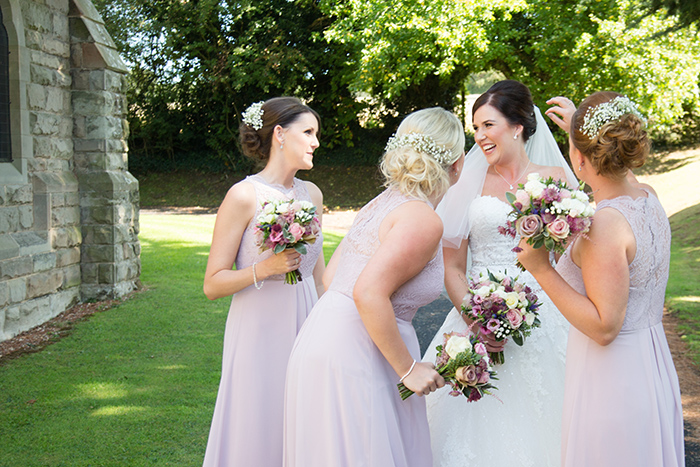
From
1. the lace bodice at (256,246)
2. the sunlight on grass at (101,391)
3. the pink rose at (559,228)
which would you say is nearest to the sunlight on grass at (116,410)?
the sunlight on grass at (101,391)

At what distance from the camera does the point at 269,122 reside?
377 centimetres

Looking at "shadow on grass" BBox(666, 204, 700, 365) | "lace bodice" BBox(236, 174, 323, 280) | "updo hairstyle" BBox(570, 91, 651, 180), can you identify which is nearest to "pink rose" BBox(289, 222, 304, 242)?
"lace bodice" BBox(236, 174, 323, 280)

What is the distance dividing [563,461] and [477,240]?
1.52 meters

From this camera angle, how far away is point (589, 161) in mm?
2633

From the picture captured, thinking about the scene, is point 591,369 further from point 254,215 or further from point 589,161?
point 254,215

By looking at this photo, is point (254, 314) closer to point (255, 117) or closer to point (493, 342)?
point (255, 117)

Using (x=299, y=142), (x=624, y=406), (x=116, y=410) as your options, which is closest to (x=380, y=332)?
(x=624, y=406)

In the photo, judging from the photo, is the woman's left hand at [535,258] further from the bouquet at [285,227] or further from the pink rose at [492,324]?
the bouquet at [285,227]

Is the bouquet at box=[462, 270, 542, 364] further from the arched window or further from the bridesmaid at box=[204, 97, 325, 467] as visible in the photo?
the arched window

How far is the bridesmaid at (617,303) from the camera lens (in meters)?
2.43

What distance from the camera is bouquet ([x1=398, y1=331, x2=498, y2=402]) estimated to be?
8.48 ft

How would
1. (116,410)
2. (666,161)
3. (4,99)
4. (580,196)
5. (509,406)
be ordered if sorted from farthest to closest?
1. (666,161)
2. (4,99)
3. (116,410)
4. (509,406)
5. (580,196)

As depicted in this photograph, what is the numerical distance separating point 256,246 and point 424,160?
3.64 ft

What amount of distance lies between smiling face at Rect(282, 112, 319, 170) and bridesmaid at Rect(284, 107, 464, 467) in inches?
39.8
